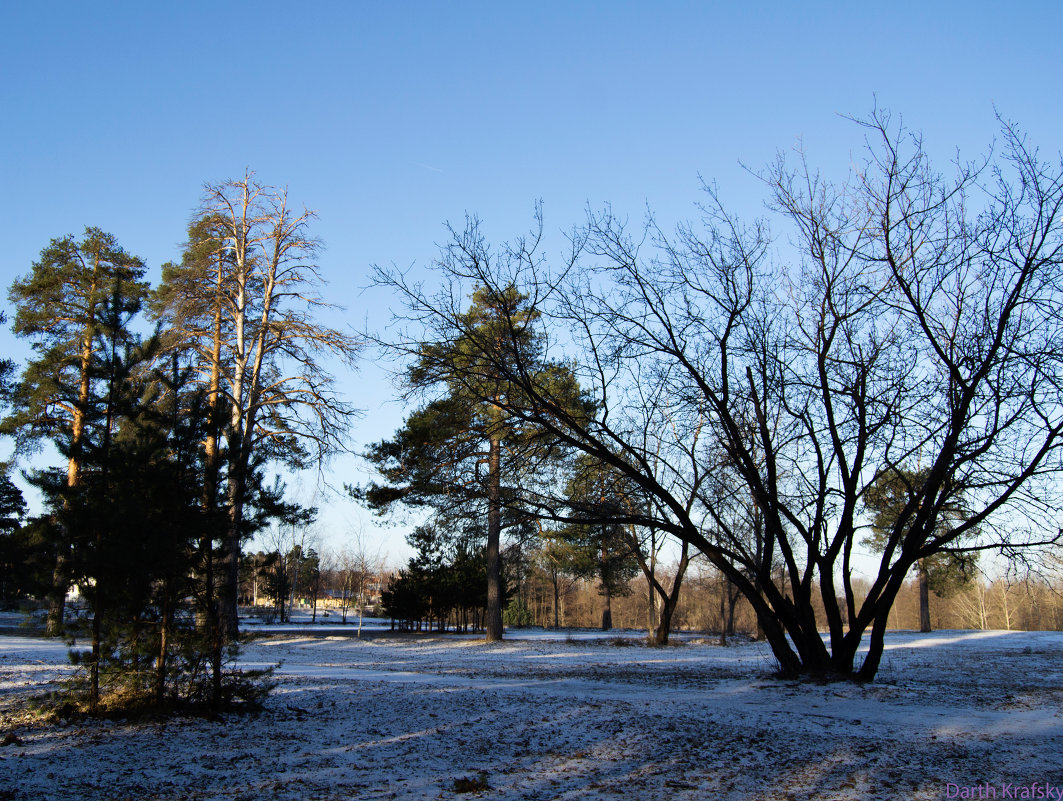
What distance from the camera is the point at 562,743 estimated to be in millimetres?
7254

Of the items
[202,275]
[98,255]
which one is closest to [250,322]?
[202,275]

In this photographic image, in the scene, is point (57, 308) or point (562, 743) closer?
point (562, 743)

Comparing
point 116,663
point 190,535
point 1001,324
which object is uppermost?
point 1001,324

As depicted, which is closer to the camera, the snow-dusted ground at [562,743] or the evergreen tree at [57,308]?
the snow-dusted ground at [562,743]

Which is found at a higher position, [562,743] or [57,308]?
[57,308]

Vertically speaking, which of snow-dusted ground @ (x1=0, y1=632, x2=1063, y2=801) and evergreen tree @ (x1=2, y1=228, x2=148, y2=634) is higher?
evergreen tree @ (x1=2, y1=228, x2=148, y2=634)

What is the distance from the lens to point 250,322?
2020 centimetres

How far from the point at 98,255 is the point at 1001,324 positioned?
24.4 metres

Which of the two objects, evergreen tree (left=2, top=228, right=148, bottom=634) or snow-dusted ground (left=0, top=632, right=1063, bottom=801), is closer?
snow-dusted ground (left=0, top=632, right=1063, bottom=801)

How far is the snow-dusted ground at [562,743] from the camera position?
5727mm

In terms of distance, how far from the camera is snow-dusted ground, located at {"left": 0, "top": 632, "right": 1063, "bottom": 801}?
5727 millimetres

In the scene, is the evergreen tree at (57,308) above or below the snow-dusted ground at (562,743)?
above

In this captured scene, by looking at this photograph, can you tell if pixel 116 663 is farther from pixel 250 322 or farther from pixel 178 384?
pixel 250 322

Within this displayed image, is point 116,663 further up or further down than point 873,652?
further up
